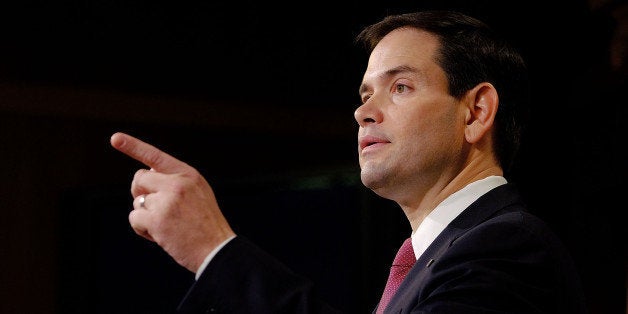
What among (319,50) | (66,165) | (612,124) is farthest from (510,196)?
(66,165)

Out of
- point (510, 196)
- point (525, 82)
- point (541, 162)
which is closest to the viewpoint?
point (510, 196)

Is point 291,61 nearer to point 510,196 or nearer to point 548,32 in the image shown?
point 548,32

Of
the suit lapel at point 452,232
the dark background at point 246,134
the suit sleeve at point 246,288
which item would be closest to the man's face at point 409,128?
the suit lapel at point 452,232

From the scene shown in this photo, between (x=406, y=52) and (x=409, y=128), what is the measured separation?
6.0 inches

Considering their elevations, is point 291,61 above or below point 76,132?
above

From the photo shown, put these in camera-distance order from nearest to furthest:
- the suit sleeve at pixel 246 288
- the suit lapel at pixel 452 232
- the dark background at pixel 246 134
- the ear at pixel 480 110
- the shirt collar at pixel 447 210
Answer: the suit sleeve at pixel 246 288 < the suit lapel at pixel 452 232 < the shirt collar at pixel 447 210 < the ear at pixel 480 110 < the dark background at pixel 246 134

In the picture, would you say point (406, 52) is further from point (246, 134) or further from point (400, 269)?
point (246, 134)

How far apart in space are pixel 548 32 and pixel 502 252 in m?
1.56

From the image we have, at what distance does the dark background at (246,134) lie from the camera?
2.29 meters

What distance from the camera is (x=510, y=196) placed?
1.14m

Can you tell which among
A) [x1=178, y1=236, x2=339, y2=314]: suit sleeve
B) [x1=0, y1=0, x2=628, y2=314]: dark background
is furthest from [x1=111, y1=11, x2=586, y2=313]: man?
[x1=0, y1=0, x2=628, y2=314]: dark background

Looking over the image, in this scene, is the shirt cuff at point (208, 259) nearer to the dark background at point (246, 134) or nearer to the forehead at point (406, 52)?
the forehead at point (406, 52)

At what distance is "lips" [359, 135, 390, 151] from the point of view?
1.24 metres

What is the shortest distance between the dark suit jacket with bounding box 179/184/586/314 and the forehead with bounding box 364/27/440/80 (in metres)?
0.33
